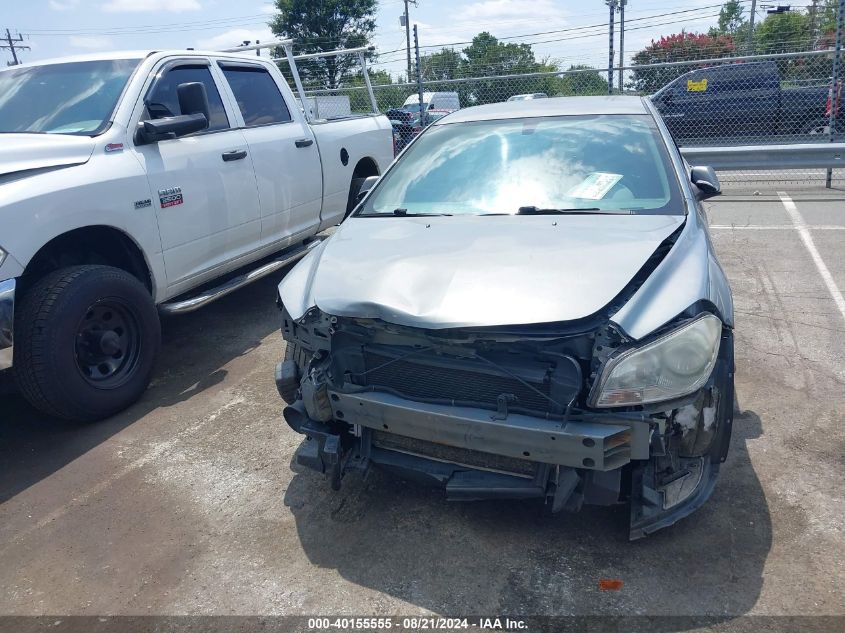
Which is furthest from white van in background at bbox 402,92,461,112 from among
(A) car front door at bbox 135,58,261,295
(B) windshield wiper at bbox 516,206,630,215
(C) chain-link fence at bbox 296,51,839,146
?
(B) windshield wiper at bbox 516,206,630,215

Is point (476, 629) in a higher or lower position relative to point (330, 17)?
lower

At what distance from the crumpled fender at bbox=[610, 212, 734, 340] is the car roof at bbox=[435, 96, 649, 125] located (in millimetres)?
1386

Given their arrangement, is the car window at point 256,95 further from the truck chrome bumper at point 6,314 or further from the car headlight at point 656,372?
the car headlight at point 656,372

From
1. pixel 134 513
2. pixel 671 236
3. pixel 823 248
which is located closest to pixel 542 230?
pixel 671 236

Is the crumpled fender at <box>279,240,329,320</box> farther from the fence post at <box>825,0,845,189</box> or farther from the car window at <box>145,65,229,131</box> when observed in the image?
the fence post at <box>825,0,845,189</box>

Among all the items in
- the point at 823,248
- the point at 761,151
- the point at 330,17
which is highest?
the point at 330,17

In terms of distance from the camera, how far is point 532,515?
2.96m

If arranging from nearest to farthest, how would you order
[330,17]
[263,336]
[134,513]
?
[134,513] → [263,336] → [330,17]

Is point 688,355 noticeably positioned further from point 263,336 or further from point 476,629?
Answer: point 263,336

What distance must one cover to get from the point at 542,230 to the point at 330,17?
140 feet

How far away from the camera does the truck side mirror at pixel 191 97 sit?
14.6 ft

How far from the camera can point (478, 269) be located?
2775 millimetres

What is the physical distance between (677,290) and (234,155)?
137 inches

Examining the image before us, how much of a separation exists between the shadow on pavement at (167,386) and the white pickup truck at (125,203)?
0.15 m
